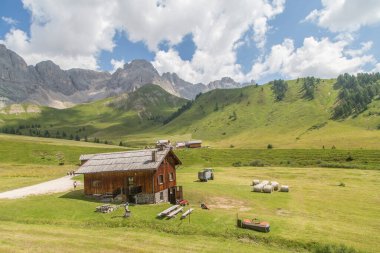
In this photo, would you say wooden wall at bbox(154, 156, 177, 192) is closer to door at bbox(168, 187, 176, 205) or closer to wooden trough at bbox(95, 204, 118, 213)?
door at bbox(168, 187, 176, 205)

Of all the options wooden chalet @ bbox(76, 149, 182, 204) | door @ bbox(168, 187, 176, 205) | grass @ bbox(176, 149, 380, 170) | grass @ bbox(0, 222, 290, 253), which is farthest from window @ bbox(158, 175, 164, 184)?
grass @ bbox(176, 149, 380, 170)

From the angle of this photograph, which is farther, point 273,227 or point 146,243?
point 273,227

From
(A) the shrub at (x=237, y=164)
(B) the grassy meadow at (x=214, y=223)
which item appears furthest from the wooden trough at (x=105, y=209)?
(A) the shrub at (x=237, y=164)

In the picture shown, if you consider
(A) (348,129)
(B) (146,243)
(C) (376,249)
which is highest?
(A) (348,129)

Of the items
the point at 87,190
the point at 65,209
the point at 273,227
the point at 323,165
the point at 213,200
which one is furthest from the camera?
the point at 323,165

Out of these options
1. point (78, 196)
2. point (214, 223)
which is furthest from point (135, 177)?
point (214, 223)

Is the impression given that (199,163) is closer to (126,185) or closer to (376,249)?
(126,185)

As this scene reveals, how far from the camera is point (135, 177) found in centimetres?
5034

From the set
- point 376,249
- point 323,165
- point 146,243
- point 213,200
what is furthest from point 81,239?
point 323,165

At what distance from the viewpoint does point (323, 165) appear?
10225 centimetres

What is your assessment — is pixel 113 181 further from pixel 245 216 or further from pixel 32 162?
pixel 32 162

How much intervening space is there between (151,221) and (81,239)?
32.0 feet

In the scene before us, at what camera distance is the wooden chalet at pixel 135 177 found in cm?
4894

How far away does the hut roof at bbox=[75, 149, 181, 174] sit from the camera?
50025mm
